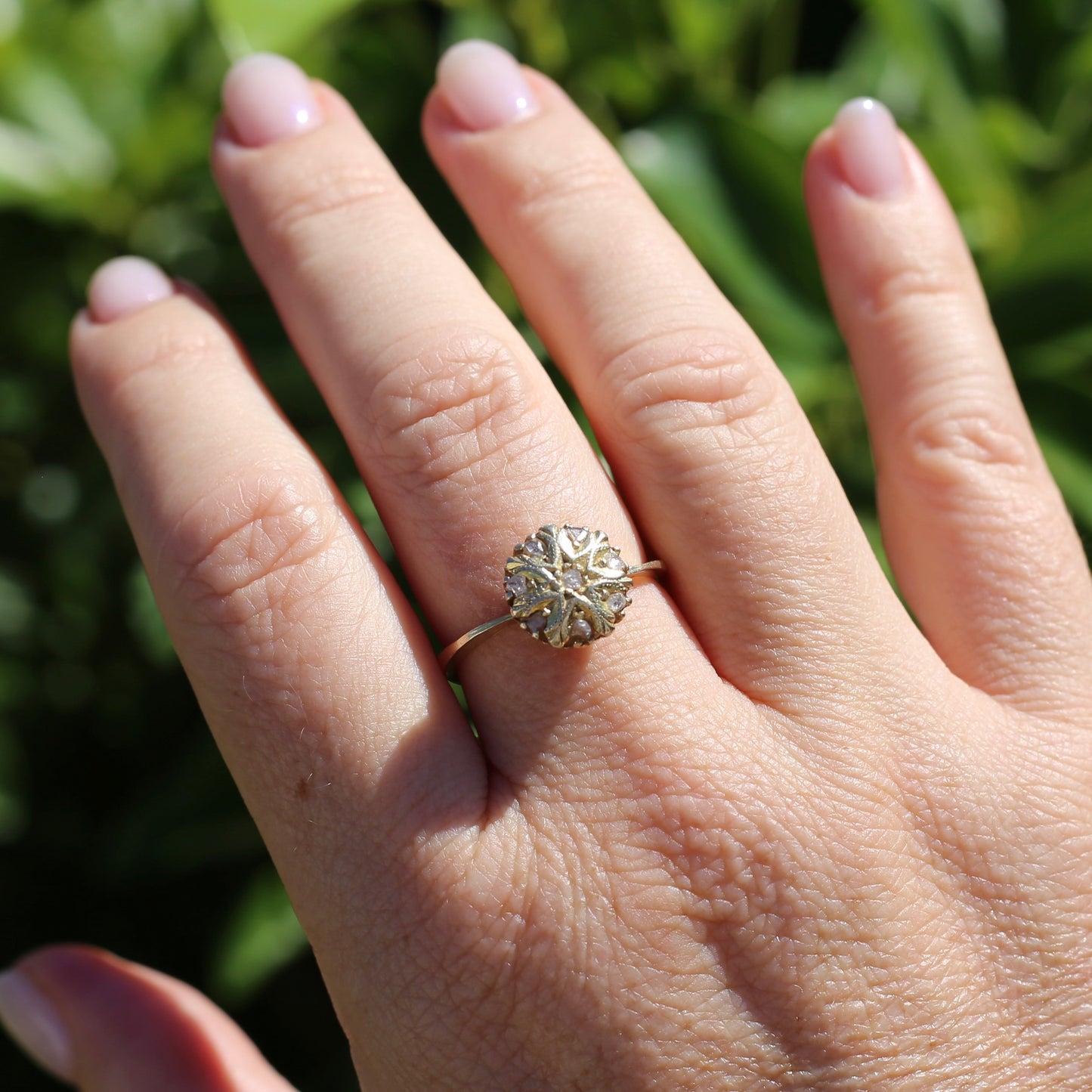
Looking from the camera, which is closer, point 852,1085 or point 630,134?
point 852,1085

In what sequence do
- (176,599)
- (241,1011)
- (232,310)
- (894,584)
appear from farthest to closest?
1. (241,1011)
2. (232,310)
3. (894,584)
4. (176,599)

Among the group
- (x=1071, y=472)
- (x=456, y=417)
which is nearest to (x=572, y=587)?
(x=456, y=417)

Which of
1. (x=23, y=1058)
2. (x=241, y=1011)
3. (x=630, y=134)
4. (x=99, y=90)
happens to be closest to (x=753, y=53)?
(x=630, y=134)

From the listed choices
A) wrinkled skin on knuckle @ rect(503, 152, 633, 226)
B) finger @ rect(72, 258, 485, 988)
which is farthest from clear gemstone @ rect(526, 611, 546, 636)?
wrinkled skin on knuckle @ rect(503, 152, 633, 226)

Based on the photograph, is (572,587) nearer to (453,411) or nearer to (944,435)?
(453,411)

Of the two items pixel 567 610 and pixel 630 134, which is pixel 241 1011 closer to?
pixel 567 610

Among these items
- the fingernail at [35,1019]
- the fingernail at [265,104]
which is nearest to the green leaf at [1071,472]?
the fingernail at [265,104]
